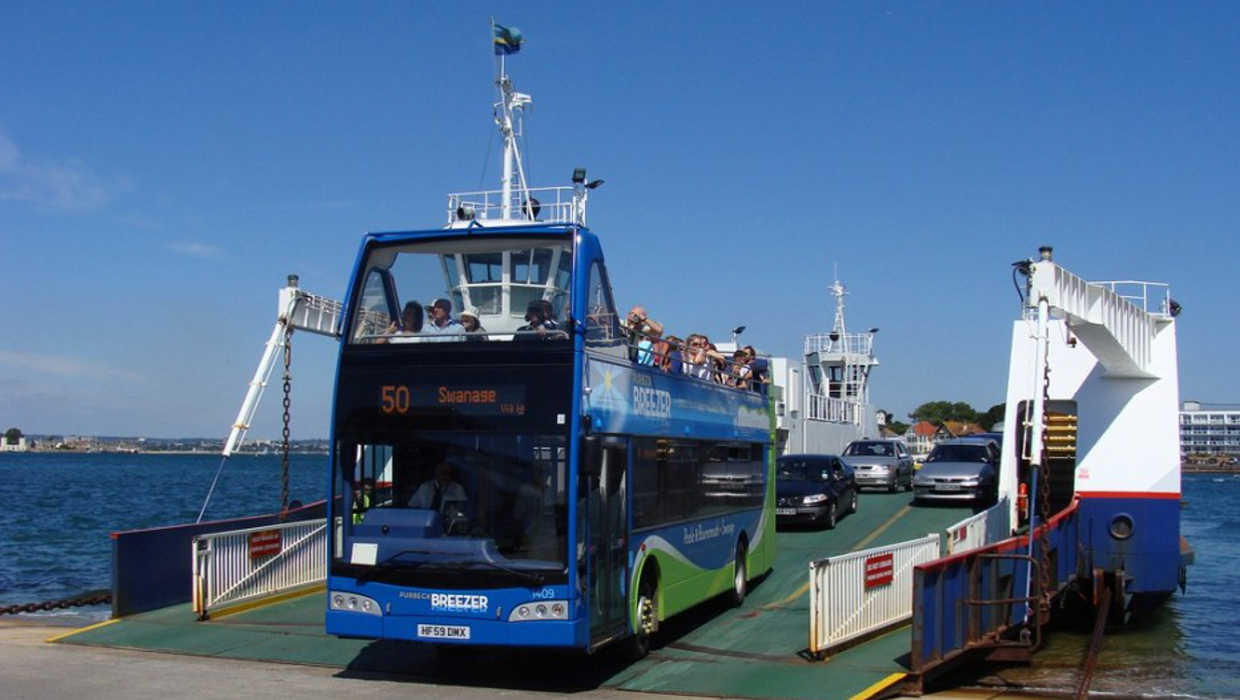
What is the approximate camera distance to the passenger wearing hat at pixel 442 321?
35.7 ft

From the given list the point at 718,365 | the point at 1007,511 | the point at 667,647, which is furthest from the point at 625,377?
the point at 1007,511

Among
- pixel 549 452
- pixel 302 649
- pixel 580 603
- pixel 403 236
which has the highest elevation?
pixel 403 236

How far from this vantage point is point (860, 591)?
12.7 metres

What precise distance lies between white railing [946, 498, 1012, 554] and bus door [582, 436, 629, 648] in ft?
15.1

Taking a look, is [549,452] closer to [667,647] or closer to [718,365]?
[667,647]

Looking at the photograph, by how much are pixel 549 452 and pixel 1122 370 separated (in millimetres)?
10720

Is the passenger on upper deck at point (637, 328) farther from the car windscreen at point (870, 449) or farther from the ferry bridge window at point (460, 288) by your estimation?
the car windscreen at point (870, 449)

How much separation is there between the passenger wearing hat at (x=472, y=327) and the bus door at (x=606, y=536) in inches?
54.7

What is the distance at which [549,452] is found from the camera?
405 inches

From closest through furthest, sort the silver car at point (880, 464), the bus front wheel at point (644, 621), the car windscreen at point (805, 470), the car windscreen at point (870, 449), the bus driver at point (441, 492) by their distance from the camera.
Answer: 1. the bus driver at point (441, 492)
2. the bus front wheel at point (644, 621)
3. the car windscreen at point (805, 470)
4. the silver car at point (880, 464)
5. the car windscreen at point (870, 449)

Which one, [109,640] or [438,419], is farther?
[109,640]

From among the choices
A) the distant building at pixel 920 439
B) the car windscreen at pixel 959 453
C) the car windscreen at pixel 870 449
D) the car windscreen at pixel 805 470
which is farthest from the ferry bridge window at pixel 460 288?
the distant building at pixel 920 439

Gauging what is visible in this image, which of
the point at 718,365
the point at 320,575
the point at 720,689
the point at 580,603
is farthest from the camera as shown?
the point at 320,575

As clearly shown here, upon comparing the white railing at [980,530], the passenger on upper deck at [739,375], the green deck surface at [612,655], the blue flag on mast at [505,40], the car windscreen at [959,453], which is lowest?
the green deck surface at [612,655]
